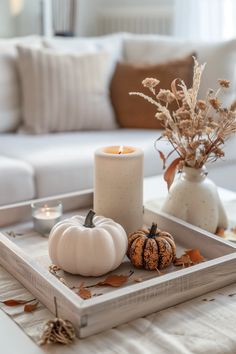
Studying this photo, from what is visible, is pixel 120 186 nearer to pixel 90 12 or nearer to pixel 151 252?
pixel 151 252

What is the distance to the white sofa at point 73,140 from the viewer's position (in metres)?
2.01

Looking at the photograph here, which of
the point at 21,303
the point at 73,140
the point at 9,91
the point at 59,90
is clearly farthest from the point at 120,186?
the point at 9,91

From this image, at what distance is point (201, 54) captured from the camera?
2.64 meters

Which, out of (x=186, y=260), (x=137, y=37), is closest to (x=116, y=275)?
(x=186, y=260)

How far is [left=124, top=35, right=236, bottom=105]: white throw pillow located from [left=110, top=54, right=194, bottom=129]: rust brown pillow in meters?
0.10

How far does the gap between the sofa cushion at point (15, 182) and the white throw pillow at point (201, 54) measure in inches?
41.9

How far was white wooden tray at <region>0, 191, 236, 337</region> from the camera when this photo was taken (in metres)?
0.90

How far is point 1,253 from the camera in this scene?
1170 millimetres

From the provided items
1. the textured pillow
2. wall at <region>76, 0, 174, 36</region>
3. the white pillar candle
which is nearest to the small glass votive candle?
the white pillar candle

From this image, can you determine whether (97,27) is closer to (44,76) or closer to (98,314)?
(44,76)

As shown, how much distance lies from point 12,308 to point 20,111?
5.58 ft

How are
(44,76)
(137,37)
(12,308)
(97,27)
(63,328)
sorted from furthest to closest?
(97,27) < (137,37) < (44,76) < (12,308) < (63,328)

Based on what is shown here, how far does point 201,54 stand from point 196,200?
1.51 meters

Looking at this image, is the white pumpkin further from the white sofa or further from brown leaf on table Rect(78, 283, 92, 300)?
the white sofa
